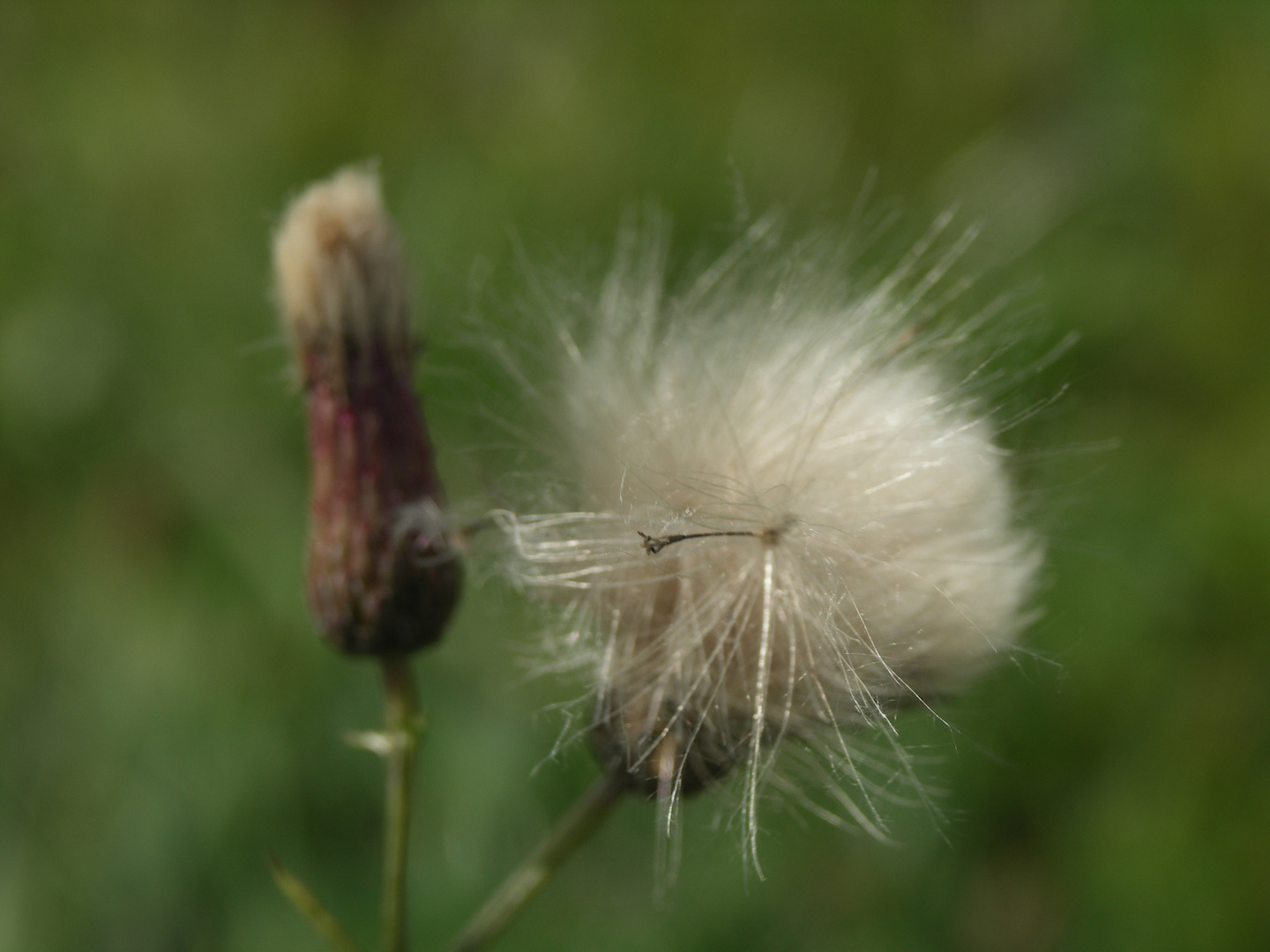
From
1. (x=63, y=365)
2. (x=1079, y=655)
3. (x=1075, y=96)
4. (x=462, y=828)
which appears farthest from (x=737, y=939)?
(x=1075, y=96)

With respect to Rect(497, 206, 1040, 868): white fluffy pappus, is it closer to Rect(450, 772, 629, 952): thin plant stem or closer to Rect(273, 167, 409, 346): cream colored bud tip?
Rect(450, 772, 629, 952): thin plant stem

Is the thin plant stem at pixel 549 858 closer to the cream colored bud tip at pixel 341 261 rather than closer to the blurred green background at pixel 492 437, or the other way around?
the blurred green background at pixel 492 437

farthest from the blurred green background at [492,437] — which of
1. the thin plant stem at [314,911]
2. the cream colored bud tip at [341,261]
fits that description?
the thin plant stem at [314,911]

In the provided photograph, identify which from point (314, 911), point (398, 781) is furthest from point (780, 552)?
point (314, 911)

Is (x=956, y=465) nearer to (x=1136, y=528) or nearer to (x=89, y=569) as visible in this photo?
(x=1136, y=528)

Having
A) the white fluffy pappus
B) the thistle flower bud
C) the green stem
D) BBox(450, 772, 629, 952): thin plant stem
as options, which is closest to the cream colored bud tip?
the thistle flower bud

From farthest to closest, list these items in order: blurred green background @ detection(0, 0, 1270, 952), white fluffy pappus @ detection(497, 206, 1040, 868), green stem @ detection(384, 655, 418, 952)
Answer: blurred green background @ detection(0, 0, 1270, 952) < green stem @ detection(384, 655, 418, 952) < white fluffy pappus @ detection(497, 206, 1040, 868)

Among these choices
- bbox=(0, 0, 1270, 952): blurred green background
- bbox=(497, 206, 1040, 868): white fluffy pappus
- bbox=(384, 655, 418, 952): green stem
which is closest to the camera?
bbox=(497, 206, 1040, 868): white fluffy pappus
